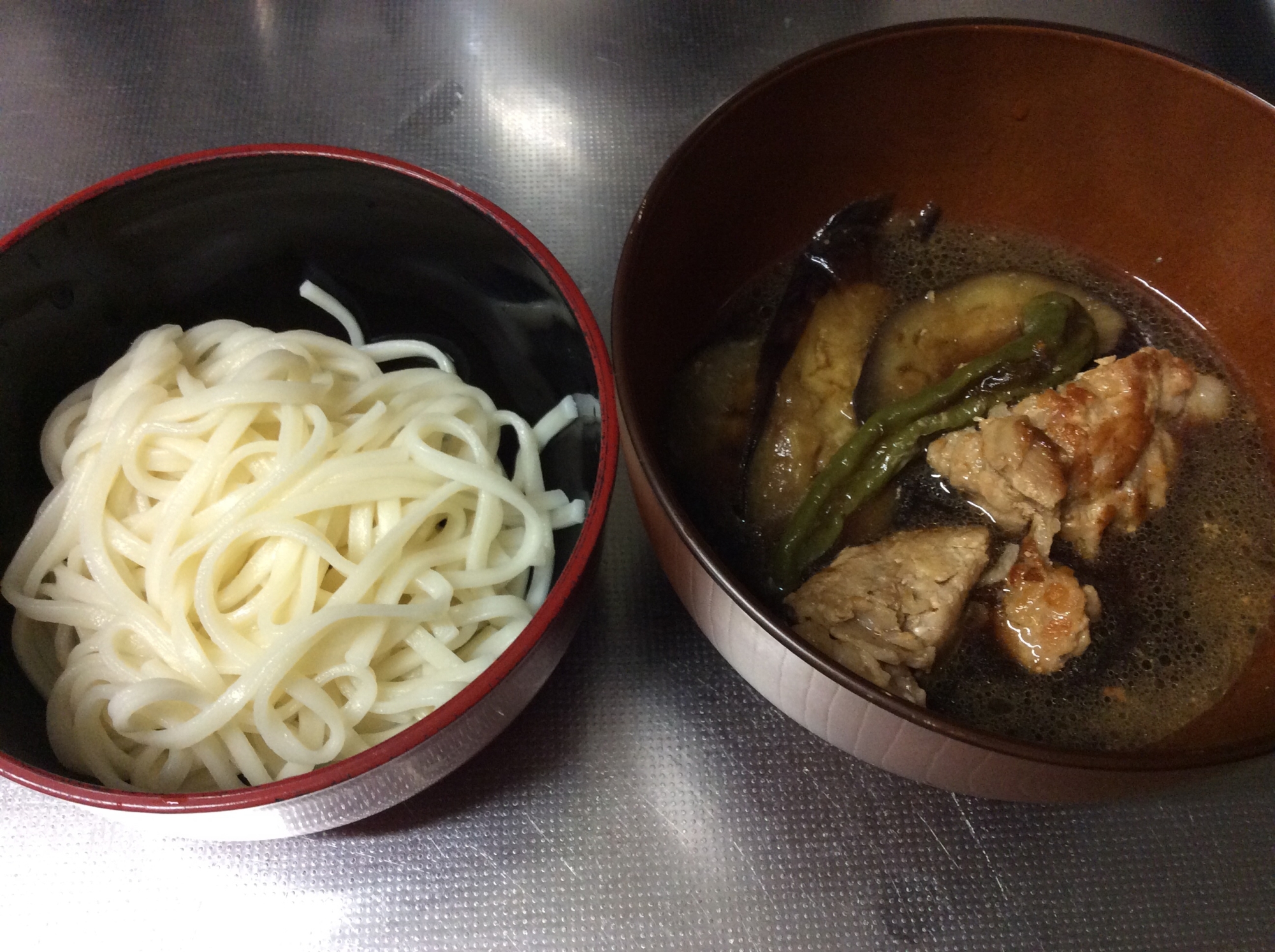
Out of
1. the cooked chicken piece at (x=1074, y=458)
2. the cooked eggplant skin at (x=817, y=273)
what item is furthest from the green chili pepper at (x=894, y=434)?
the cooked eggplant skin at (x=817, y=273)

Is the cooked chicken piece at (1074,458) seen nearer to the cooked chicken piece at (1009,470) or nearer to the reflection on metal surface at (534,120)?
the cooked chicken piece at (1009,470)

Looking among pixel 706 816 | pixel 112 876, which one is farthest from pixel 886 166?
pixel 112 876

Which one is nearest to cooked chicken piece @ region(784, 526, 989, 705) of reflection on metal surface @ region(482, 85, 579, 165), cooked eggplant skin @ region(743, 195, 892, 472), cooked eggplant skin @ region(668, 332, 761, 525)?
cooked eggplant skin @ region(668, 332, 761, 525)

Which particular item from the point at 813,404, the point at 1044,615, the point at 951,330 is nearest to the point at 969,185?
the point at 951,330

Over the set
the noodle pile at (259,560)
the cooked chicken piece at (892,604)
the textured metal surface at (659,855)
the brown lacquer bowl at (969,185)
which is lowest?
the textured metal surface at (659,855)

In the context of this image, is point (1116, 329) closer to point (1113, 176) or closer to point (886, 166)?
point (1113, 176)
